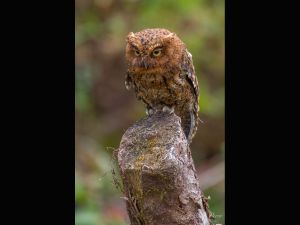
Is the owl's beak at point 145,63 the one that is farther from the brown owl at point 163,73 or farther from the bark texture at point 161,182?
the bark texture at point 161,182

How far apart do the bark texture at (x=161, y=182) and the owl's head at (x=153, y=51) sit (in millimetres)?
660

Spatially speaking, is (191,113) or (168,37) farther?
(191,113)

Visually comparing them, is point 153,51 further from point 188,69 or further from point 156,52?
point 188,69

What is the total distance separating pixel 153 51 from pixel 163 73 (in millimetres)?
257

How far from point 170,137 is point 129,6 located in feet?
20.5

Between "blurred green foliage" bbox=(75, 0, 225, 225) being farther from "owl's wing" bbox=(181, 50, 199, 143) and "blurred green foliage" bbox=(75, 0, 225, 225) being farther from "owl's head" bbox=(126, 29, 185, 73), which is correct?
"owl's head" bbox=(126, 29, 185, 73)

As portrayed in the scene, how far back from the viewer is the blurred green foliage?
8.48 metres

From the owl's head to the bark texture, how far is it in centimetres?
66

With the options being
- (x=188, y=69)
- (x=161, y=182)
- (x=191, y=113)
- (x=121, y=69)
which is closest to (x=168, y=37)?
(x=188, y=69)

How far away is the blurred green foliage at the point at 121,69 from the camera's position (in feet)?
27.8

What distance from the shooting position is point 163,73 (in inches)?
162

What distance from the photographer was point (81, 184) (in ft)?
23.2

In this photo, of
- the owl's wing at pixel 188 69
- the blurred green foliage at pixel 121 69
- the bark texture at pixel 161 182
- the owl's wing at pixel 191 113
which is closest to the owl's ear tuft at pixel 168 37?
the owl's wing at pixel 188 69

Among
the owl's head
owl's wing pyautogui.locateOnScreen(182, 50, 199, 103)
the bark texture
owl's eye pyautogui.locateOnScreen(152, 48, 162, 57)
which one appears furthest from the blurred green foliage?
the bark texture
